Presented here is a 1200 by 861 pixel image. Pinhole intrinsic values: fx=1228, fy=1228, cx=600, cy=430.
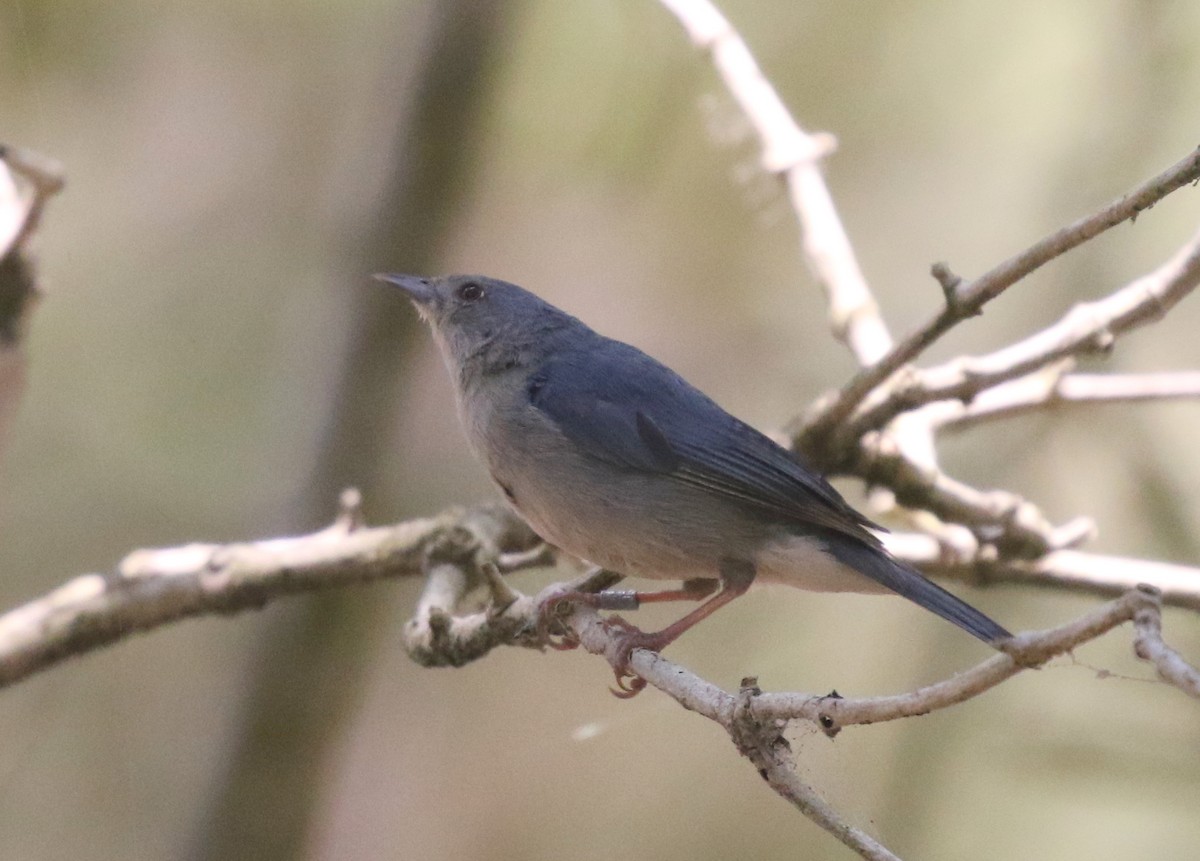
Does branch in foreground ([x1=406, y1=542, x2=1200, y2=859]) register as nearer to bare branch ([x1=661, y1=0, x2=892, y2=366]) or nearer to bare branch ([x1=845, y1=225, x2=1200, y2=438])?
bare branch ([x1=845, y1=225, x2=1200, y2=438])

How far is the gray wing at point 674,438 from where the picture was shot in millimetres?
3699

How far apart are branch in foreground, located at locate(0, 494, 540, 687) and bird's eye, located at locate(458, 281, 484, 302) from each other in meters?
0.84

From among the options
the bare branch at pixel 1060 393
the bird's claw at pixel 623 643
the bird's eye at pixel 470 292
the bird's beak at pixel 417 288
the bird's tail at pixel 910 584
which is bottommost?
the bird's claw at pixel 623 643

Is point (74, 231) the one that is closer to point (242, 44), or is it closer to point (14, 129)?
point (14, 129)

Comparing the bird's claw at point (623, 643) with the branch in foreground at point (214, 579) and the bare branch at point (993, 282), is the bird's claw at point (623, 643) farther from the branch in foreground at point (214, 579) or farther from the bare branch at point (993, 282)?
the bare branch at point (993, 282)

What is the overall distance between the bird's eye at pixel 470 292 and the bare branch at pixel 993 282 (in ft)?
4.35

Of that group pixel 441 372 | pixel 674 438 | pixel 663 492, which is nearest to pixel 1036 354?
pixel 674 438

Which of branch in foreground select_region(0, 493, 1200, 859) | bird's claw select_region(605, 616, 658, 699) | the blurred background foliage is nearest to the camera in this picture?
bird's claw select_region(605, 616, 658, 699)

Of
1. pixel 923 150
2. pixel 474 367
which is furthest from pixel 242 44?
pixel 923 150

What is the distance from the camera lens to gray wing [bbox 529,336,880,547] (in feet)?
12.1

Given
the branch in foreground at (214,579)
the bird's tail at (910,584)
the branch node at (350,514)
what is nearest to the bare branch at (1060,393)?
the bird's tail at (910,584)

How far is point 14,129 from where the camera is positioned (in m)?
4.89

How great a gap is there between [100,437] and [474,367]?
2.34m

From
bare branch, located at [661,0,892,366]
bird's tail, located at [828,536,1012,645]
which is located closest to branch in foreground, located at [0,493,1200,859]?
bird's tail, located at [828,536,1012,645]
